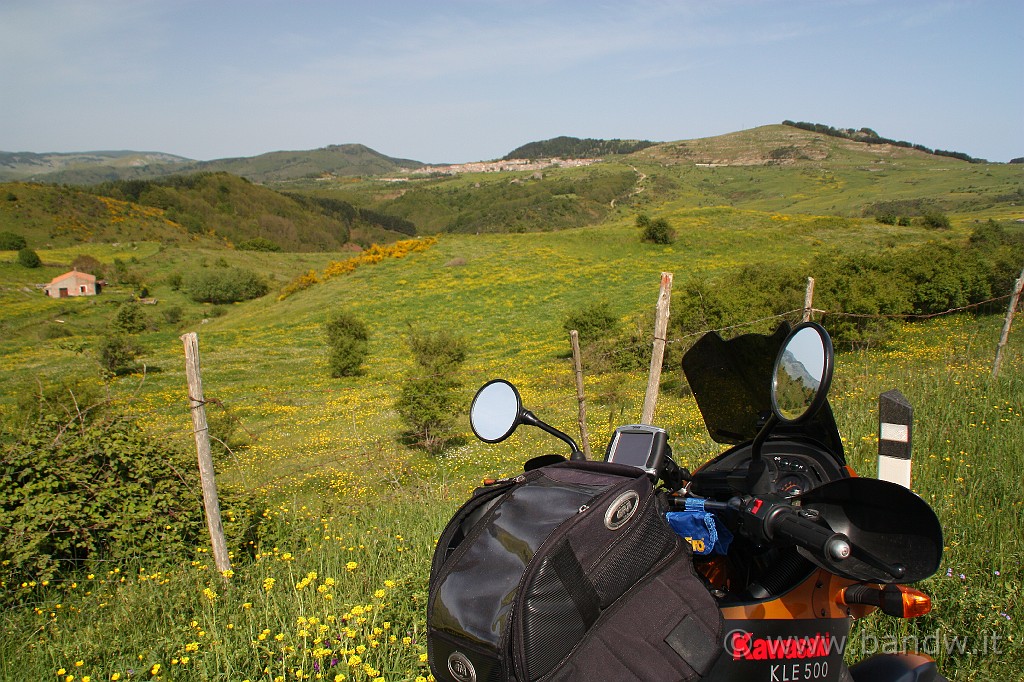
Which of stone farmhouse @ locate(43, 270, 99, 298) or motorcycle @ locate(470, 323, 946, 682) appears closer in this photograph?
motorcycle @ locate(470, 323, 946, 682)

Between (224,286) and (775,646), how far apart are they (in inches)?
2368

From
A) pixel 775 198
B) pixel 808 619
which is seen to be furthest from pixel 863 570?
pixel 775 198

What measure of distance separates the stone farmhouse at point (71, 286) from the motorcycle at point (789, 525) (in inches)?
2406

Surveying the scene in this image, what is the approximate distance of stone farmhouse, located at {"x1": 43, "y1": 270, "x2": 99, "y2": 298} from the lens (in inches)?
2046

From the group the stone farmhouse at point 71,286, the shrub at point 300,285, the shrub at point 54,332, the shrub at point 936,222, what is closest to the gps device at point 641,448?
the shrub at point 54,332

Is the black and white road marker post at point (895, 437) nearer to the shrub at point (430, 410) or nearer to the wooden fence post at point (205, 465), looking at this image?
the wooden fence post at point (205, 465)

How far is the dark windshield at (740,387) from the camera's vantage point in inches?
72.9

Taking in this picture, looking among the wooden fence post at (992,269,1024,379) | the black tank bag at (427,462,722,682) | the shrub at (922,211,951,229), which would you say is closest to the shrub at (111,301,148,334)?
the wooden fence post at (992,269,1024,379)

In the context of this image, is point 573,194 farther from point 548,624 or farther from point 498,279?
point 548,624

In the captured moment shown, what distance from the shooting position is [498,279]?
1559 inches

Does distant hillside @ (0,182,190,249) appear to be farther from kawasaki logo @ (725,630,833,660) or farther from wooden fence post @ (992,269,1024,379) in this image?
kawasaki logo @ (725,630,833,660)

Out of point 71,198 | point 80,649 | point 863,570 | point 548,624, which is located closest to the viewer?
point 548,624

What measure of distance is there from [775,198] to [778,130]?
3507 inches

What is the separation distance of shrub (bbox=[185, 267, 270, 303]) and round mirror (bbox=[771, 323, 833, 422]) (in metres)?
59.0
